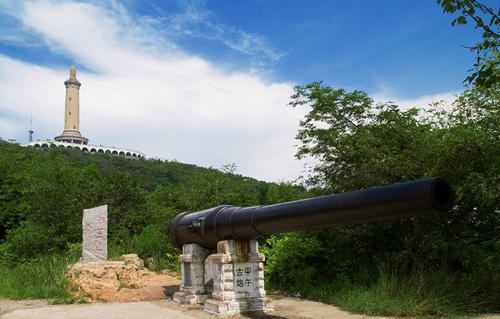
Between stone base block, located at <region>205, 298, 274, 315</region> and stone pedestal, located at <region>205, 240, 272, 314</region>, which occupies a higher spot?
stone pedestal, located at <region>205, 240, 272, 314</region>

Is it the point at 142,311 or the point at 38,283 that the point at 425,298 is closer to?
the point at 142,311

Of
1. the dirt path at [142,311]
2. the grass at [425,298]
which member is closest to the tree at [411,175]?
the grass at [425,298]

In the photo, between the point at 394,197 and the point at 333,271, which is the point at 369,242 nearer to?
the point at 333,271

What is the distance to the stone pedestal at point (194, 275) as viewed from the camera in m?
9.62

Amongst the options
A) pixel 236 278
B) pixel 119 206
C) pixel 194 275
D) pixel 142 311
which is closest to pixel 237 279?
pixel 236 278

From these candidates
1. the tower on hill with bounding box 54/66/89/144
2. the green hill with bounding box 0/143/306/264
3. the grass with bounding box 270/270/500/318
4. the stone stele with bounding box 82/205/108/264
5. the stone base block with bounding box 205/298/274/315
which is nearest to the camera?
the grass with bounding box 270/270/500/318

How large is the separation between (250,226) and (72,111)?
112539 mm

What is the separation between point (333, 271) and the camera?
11.8 meters

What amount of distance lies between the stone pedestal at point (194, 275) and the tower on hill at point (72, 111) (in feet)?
348

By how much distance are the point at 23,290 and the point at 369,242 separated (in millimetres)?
8705

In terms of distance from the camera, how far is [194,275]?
970 centimetres

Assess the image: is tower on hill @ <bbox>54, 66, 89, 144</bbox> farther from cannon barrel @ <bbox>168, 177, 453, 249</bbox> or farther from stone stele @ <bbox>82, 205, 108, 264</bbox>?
cannon barrel @ <bbox>168, 177, 453, 249</bbox>

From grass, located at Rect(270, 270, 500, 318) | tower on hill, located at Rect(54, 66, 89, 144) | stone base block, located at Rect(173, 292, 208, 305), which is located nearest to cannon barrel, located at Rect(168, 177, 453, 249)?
stone base block, located at Rect(173, 292, 208, 305)

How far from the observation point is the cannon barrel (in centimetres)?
514
